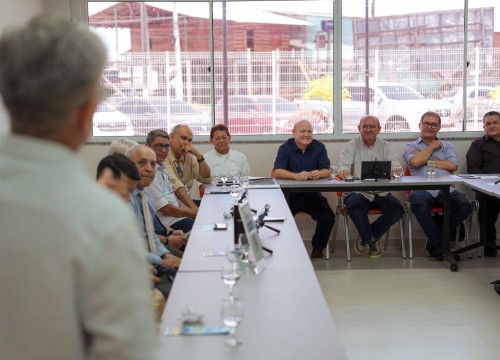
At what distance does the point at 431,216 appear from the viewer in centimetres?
652

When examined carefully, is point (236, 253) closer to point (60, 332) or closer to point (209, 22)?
point (60, 332)

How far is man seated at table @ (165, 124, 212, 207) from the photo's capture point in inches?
232

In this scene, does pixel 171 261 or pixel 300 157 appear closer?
pixel 171 261

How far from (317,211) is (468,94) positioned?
216 cm

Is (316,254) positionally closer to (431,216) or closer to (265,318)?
(431,216)

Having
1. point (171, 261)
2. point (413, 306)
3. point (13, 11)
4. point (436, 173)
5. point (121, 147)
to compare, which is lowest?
point (413, 306)

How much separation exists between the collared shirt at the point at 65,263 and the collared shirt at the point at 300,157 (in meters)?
5.71

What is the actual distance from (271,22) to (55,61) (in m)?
6.45

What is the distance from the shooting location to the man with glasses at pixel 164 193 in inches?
209

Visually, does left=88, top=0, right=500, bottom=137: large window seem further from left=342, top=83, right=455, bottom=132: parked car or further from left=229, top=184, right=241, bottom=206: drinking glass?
left=229, top=184, right=241, bottom=206: drinking glass

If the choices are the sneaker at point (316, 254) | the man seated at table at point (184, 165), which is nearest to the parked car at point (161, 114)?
the man seated at table at point (184, 165)

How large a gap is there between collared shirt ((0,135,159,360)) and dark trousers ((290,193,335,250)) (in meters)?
5.56

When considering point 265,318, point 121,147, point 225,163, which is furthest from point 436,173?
point 265,318

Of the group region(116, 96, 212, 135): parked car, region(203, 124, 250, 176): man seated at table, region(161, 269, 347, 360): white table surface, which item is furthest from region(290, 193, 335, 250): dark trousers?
region(161, 269, 347, 360): white table surface
